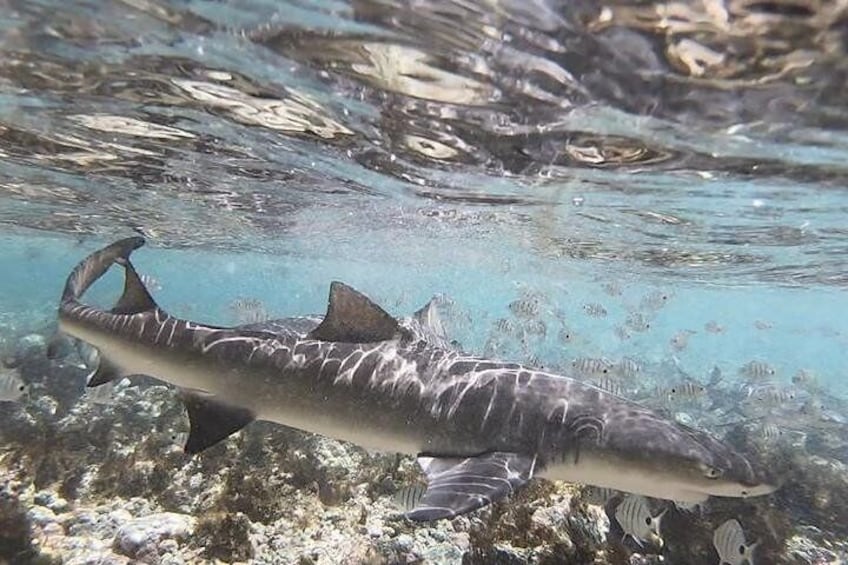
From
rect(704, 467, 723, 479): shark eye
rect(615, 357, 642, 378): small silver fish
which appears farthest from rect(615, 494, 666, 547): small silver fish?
rect(615, 357, 642, 378): small silver fish

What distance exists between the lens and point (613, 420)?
508 centimetres

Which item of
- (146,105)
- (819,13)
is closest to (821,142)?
(819,13)

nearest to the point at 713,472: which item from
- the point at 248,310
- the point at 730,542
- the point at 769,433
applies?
the point at 730,542

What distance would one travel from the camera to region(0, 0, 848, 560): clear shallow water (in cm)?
672

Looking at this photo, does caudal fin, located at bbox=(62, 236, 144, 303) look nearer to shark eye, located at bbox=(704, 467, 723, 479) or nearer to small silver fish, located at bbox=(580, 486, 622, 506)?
small silver fish, located at bbox=(580, 486, 622, 506)

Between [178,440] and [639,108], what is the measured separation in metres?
8.79

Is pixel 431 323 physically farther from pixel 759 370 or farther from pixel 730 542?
pixel 759 370

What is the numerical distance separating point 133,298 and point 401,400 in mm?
3021

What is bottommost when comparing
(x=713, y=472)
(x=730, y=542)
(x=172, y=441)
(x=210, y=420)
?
(x=172, y=441)

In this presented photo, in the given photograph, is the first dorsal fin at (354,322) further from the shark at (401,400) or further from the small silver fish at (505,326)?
the small silver fish at (505,326)

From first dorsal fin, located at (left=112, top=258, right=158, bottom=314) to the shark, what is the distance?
0.04 feet

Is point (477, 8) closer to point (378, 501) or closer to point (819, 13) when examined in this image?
point (819, 13)

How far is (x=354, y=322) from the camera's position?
5.83 meters

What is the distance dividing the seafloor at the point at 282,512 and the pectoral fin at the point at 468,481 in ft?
4.73
